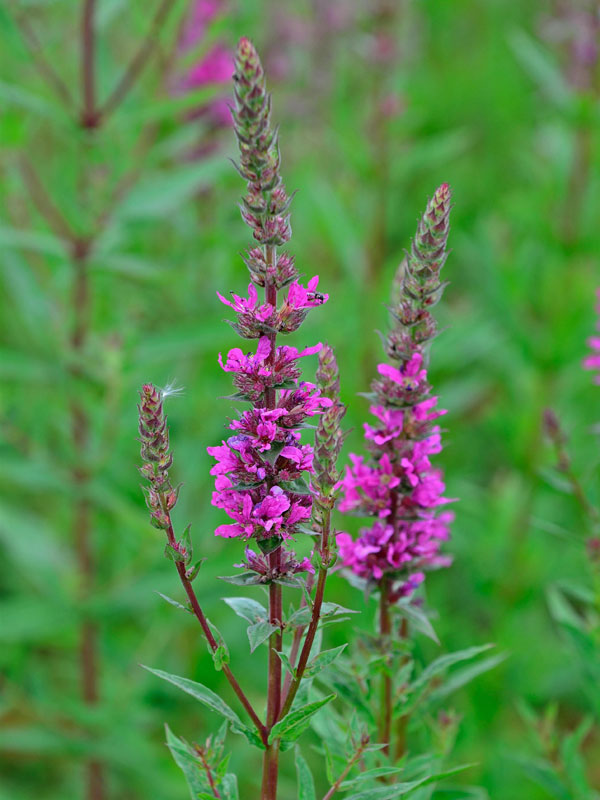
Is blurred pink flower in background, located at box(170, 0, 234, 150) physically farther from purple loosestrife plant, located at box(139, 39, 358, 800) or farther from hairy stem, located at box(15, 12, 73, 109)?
purple loosestrife plant, located at box(139, 39, 358, 800)

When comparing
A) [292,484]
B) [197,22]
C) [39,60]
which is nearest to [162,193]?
[39,60]

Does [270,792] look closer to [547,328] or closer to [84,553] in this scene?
[84,553]

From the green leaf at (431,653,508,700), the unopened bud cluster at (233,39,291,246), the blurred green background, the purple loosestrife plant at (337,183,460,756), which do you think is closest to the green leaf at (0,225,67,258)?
the blurred green background

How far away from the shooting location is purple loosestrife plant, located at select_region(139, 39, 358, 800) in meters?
1.15

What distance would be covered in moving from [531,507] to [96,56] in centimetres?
241

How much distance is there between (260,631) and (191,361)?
2729 mm

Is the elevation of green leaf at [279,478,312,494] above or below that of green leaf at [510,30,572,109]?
below

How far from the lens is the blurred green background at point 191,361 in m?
2.88

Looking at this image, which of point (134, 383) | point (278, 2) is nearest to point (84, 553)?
point (134, 383)

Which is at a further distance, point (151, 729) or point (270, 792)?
point (151, 729)

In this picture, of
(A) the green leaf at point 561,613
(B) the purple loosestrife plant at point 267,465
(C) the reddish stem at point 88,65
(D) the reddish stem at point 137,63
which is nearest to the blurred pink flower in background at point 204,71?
(D) the reddish stem at point 137,63

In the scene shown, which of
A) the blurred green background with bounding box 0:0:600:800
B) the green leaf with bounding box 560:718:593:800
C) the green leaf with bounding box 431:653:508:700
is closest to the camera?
A: the green leaf with bounding box 431:653:508:700

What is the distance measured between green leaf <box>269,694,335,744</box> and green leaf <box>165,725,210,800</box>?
13 cm

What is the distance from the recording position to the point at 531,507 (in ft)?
12.0
